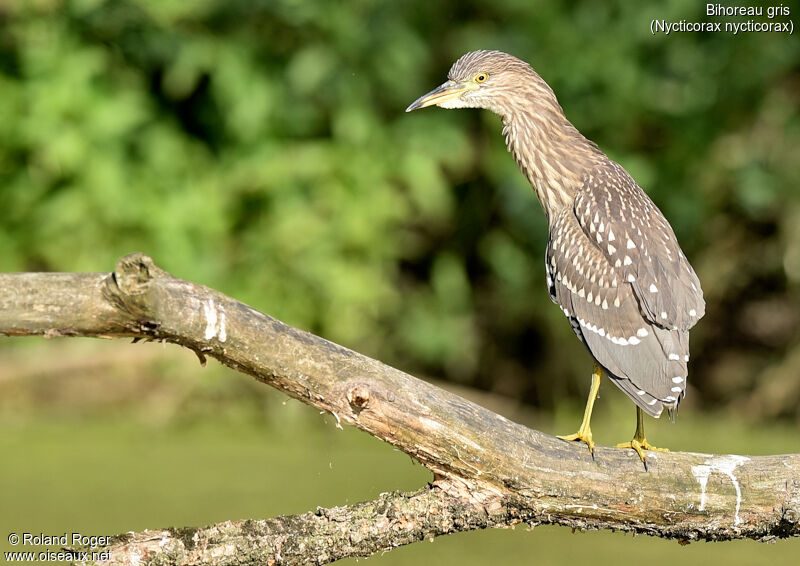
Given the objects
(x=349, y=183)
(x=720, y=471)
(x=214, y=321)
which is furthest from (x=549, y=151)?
(x=349, y=183)

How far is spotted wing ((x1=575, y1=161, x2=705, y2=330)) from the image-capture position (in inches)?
99.3

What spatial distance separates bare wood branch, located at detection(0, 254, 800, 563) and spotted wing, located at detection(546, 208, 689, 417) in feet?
0.68

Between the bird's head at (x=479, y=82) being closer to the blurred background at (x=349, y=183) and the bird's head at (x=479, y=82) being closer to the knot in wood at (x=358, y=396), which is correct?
the knot in wood at (x=358, y=396)

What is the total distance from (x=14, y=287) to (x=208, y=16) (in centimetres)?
366

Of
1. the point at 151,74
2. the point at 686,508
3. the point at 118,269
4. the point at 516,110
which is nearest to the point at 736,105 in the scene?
the point at 516,110

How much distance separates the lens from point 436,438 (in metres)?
2.10

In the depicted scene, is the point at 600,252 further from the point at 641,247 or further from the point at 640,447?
the point at 640,447

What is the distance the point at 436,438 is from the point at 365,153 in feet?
10.7

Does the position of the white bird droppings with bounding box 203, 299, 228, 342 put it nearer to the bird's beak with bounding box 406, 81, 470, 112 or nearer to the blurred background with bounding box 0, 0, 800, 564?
the bird's beak with bounding box 406, 81, 470, 112

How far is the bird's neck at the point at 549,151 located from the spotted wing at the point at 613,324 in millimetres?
79

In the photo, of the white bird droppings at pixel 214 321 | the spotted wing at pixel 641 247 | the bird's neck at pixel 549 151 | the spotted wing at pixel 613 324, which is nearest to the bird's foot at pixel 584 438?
the spotted wing at pixel 613 324

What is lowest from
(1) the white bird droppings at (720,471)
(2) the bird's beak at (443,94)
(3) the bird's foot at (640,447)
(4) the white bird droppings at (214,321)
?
(1) the white bird droppings at (720,471)

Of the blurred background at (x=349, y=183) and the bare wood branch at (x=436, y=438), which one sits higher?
the blurred background at (x=349, y=183)

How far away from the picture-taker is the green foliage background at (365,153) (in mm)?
5059
